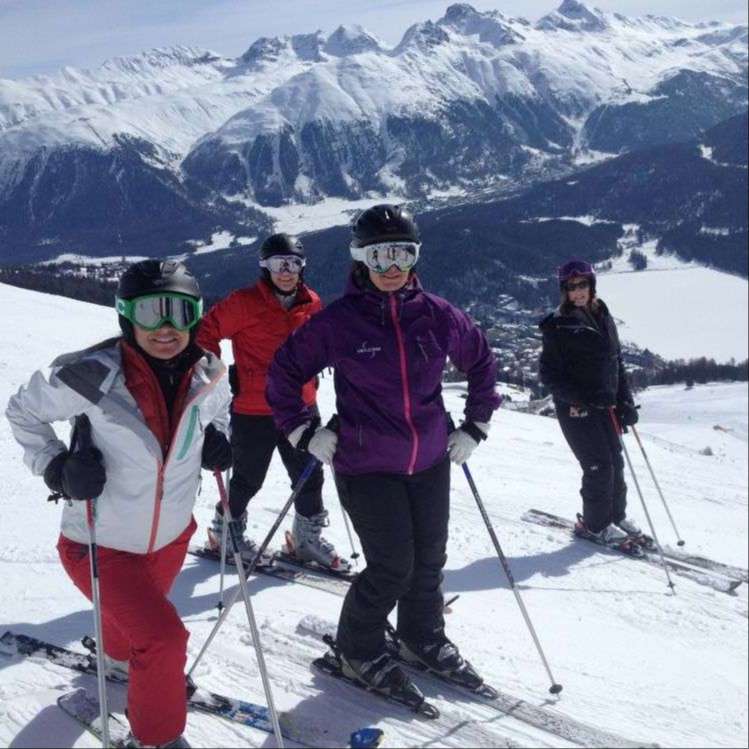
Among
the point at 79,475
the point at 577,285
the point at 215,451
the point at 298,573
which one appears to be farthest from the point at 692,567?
the point at 79,475

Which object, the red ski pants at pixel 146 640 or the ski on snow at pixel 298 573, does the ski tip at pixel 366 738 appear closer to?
the red ski pants at pixel 146 640

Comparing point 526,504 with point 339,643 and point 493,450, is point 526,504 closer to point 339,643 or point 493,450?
point 493,450

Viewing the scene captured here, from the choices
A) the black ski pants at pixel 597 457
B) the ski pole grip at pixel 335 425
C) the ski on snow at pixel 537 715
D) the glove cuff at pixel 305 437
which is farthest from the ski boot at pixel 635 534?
the glove cuff at pixel 305 437

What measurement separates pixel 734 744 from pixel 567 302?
3815mm

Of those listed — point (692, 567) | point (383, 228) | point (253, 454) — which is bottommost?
point (692, 567)

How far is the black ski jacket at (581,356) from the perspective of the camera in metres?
7.16

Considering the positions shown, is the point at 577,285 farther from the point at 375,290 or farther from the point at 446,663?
the point at 446,663

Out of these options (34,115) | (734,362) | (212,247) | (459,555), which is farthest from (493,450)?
(212,247)

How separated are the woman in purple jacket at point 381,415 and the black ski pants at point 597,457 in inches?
145

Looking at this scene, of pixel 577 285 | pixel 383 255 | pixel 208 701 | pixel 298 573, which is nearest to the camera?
pixel 208 701

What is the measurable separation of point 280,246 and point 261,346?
0.69 metres

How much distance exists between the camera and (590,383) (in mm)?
7285

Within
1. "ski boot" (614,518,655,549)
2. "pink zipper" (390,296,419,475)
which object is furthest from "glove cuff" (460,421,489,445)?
"ski boot" (614,518,655,549)

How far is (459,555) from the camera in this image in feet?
23.4
